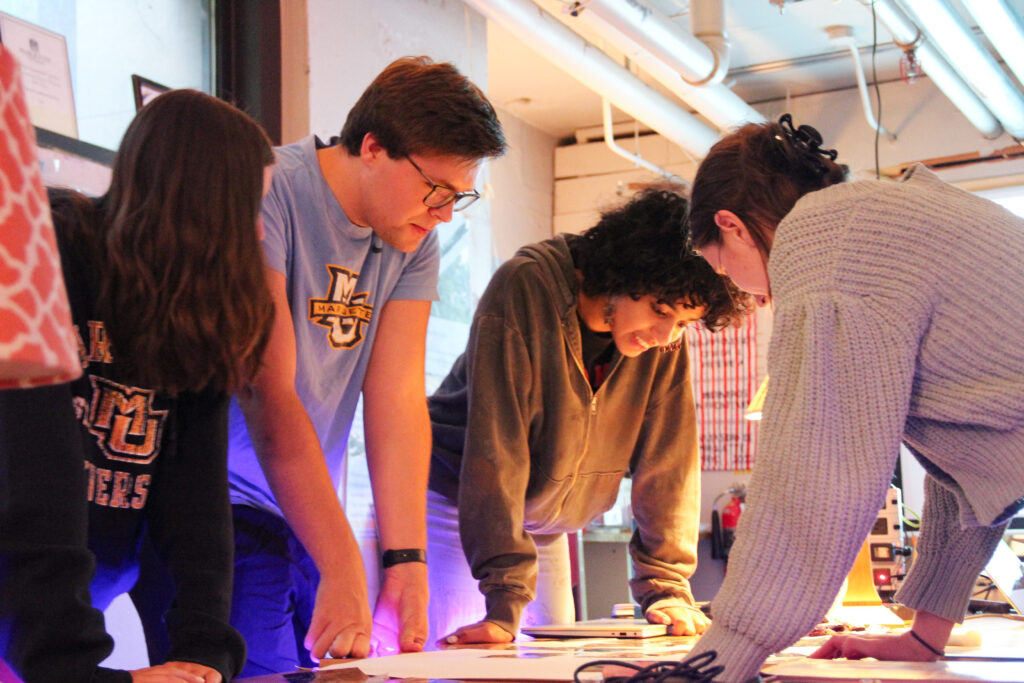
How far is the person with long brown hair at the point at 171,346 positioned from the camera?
106 cm

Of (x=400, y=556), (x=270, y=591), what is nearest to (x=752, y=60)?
(x=400, y=556)

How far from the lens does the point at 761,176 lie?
4.17 feet

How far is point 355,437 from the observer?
9.66ft

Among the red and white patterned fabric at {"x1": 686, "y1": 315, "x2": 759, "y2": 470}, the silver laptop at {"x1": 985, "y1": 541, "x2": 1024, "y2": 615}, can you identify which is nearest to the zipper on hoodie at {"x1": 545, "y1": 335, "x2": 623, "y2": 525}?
the silver laptop at {"x1": 985, "y1": 541, "x2": 1024, "y2": 615}

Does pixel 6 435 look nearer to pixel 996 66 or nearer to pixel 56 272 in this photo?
pixel 56 272

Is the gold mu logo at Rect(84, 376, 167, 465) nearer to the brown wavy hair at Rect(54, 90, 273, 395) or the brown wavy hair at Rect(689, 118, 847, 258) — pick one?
the brown wavy hair at Rect(54, 90, 273, 395)

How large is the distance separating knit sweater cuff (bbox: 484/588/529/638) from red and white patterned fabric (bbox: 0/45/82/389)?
4.32ft

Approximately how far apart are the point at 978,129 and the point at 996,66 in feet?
4.03

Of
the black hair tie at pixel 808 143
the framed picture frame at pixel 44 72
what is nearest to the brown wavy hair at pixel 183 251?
the black hair tie at pixel 808 143

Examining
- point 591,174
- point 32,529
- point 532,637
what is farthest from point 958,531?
point 591,174

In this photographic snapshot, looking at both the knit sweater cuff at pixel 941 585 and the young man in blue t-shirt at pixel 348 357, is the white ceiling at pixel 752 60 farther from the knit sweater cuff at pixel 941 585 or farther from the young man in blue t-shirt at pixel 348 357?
the knit sweater cuff at pixel 941 585

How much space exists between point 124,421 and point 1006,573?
195cm

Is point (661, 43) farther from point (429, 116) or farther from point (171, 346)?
point (171, 346)

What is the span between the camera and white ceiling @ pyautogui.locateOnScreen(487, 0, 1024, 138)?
476 centimetres
